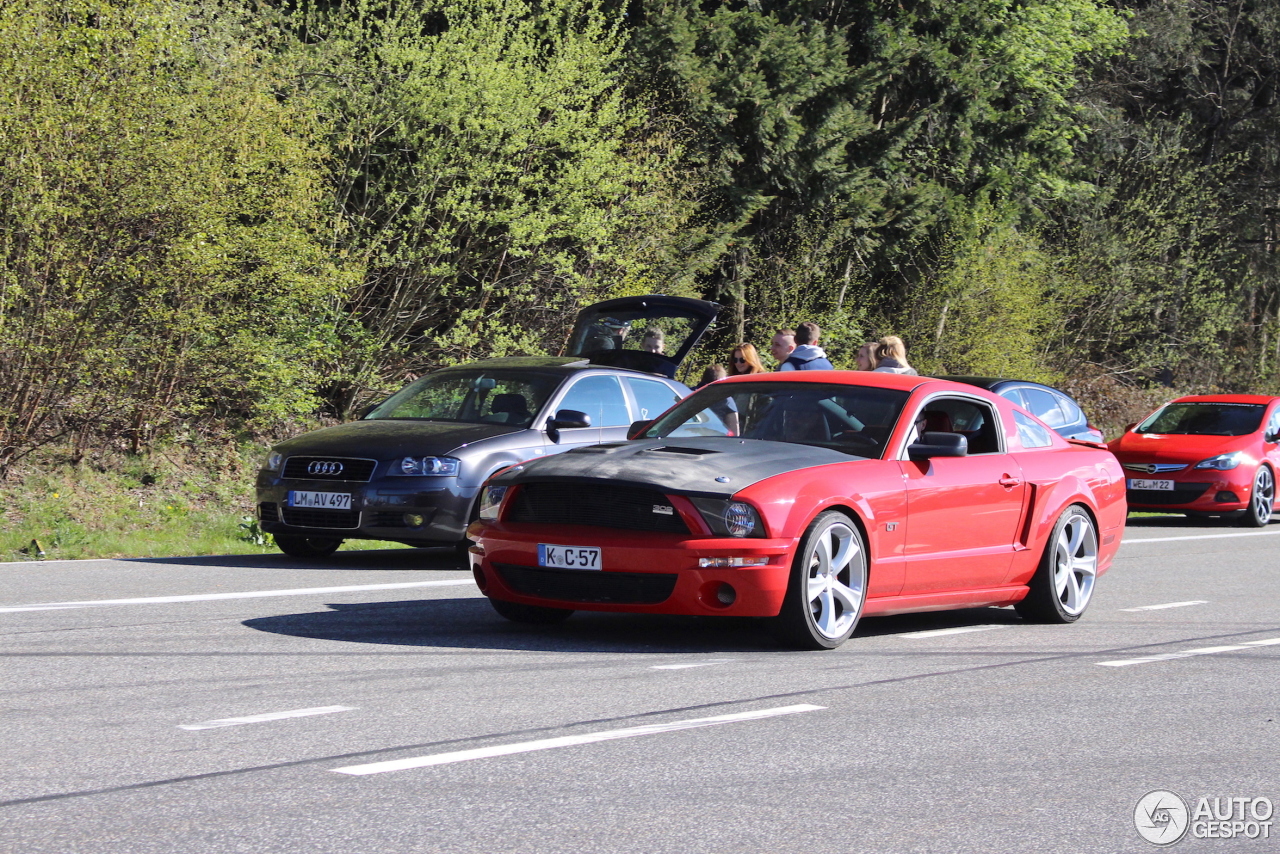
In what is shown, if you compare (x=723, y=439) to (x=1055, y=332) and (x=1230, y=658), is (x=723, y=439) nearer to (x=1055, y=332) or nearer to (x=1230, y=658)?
(x=1230, y=658)

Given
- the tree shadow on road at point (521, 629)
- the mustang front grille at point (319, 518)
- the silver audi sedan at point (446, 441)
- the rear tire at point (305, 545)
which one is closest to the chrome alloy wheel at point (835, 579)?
the tree shadow on road at point (521, 629)

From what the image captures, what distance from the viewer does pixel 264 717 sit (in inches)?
238

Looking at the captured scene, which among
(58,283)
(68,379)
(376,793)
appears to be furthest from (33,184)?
(376,793)

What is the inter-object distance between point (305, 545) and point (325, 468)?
954mm

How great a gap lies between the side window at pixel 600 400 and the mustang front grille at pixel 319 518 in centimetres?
214

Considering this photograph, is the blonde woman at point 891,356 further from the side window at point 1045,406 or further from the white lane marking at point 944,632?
the white lane marking at point 944,632

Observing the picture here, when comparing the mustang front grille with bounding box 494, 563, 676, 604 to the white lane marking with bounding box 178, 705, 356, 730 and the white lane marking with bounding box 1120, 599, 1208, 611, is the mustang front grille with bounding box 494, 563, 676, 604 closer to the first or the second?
the white lane marking with bounding box 178, 705, 356, 730

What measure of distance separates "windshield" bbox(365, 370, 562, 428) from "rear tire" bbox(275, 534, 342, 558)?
46.0 inches

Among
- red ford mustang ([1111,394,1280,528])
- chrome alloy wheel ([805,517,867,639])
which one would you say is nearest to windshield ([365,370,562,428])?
chrome alloy wheel ([805,517,867,639])

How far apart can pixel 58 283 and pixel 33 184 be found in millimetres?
1039

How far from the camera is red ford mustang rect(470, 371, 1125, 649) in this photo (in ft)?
26.0

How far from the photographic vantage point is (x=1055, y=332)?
114ft

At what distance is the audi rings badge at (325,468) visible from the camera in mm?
11961

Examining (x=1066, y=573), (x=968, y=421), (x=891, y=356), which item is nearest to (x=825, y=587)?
(x=968, y=421)
